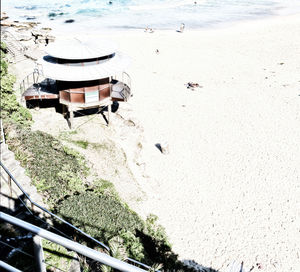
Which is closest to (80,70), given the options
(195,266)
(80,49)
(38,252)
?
(80,49)

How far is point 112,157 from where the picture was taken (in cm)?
1900

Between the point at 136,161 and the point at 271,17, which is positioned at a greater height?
the point at 271,17

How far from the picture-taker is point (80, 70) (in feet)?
59.5

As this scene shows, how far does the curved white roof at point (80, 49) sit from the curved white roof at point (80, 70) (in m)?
0.70

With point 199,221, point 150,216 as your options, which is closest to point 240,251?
point 199,221

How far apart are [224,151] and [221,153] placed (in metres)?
0.44

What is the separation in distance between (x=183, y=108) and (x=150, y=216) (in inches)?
609

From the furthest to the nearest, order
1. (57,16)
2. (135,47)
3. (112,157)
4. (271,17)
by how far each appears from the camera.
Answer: (57,16) < (271,17) < (135,47) < (112,157)

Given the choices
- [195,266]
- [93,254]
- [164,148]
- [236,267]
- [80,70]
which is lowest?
[195,266]

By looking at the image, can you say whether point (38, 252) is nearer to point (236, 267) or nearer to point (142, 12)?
point (236, 267)

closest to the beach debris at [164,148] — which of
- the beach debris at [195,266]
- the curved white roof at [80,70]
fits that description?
the curved white roof at [80,70]

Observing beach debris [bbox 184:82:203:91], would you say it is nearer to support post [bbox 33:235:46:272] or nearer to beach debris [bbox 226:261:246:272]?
beach debris [bbox 226:261:246:272]

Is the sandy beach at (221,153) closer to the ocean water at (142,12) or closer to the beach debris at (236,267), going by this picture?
the beach debris at (236,267)

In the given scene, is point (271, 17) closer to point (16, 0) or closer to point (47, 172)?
point (47, 172)
